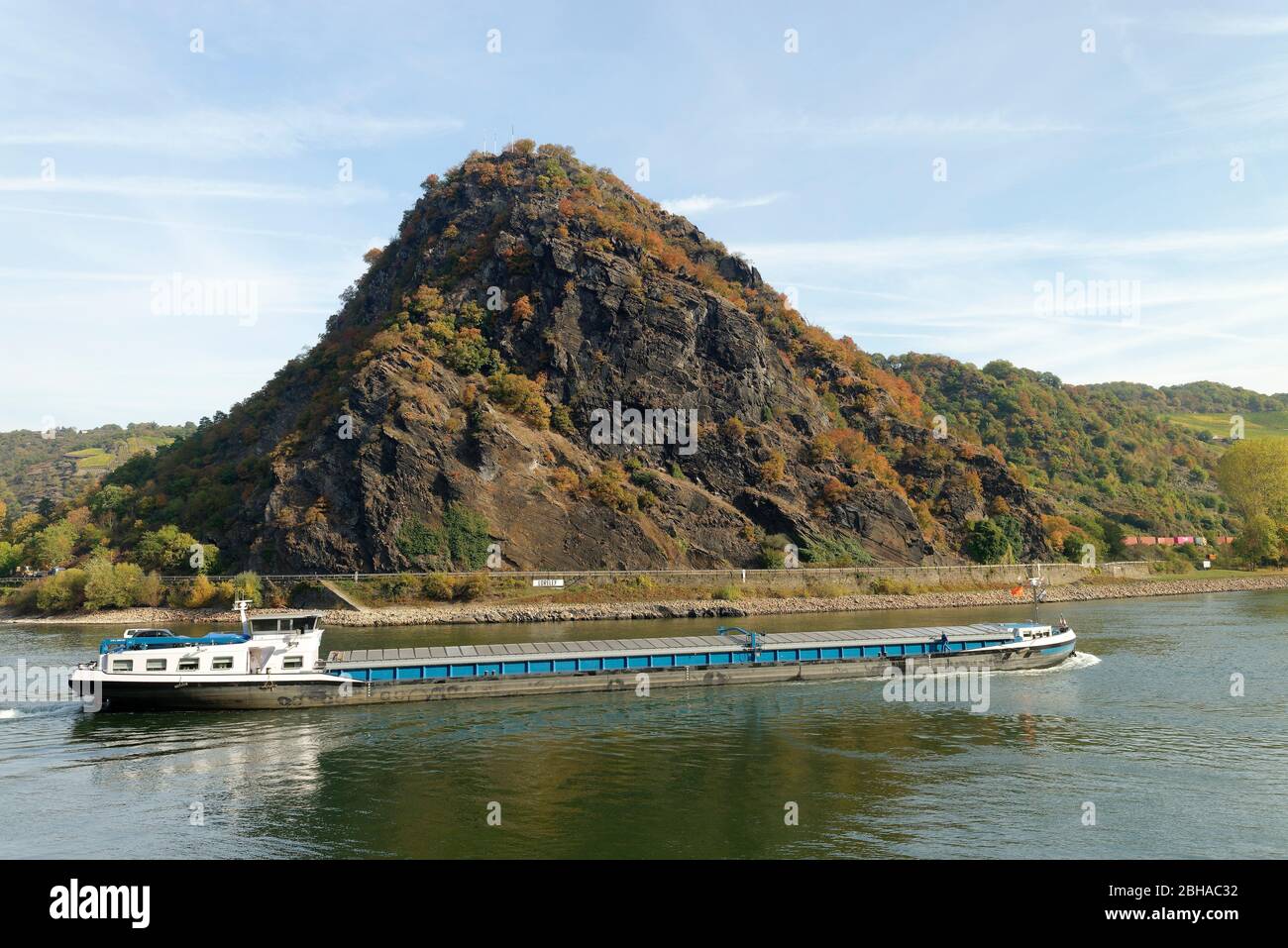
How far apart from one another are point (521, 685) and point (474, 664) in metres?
3.13

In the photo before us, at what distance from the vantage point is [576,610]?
90.9 meters

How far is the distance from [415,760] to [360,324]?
402 feet

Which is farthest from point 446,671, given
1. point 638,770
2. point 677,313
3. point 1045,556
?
point 1045,556

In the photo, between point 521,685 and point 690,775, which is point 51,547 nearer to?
point 521,685

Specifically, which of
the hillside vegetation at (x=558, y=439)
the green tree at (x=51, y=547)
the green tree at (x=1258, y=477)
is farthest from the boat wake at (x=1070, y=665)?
the green tree at (x=51, y=547)

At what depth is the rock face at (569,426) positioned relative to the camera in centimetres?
10169

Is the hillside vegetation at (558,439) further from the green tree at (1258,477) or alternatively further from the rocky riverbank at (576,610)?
the green tree at (1258,477)

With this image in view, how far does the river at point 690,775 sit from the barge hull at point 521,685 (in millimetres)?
1163

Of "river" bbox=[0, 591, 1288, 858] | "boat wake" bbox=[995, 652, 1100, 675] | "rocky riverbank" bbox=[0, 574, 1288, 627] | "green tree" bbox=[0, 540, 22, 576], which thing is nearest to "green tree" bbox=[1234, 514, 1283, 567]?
"rocky riverbank" bbox=[0, 574, 1288, 627]

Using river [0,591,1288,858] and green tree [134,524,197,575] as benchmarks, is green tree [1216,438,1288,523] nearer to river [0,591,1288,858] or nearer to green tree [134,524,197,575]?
river [0,591,1288,858]

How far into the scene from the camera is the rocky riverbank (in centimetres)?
8675

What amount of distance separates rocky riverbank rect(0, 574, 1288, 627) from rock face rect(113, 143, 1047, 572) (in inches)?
360

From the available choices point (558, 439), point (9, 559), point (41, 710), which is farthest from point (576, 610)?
point (9, 559)
